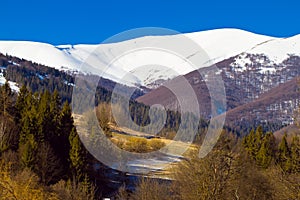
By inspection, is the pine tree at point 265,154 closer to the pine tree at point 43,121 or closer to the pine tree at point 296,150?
the pine tree at point 43,121

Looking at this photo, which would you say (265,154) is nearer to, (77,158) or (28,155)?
(77,158)

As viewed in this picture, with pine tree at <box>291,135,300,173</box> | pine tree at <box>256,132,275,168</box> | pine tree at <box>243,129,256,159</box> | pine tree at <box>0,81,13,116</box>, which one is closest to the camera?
pine tree at <box>291,135,300,173</box>

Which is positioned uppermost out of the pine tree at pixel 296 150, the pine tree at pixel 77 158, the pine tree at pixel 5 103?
the pine tree at pixel 5 103

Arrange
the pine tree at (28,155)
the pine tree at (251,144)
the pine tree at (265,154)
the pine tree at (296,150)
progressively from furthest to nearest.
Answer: the pine tree at (251,144) < the pine tree at (265,154) < the pine tree at (28,155) < the pine tree at (296,150)

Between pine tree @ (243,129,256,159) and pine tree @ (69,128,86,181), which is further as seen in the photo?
pine tree @ (243,129,256,159)

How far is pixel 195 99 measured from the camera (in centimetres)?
1947

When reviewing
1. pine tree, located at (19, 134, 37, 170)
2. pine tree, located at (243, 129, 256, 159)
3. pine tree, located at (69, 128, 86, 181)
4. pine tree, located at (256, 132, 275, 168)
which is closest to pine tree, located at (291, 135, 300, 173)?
pine tree, located at (19, 134, 37, 170)

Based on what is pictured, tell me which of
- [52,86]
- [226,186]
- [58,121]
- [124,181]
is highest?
[52,86]

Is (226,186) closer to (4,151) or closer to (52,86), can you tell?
(4,151)

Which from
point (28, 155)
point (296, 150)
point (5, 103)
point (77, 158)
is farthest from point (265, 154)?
point (296, 150)

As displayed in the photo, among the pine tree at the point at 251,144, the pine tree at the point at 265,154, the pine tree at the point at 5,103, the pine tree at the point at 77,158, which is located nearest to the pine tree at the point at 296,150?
the pine tree at the point at 77,158

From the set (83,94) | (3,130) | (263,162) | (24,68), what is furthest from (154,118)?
(24,68)

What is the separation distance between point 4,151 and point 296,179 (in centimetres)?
2763

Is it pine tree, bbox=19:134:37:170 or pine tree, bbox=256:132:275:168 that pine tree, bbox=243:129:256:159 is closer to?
pine tree, bbox=256:132:275:168
